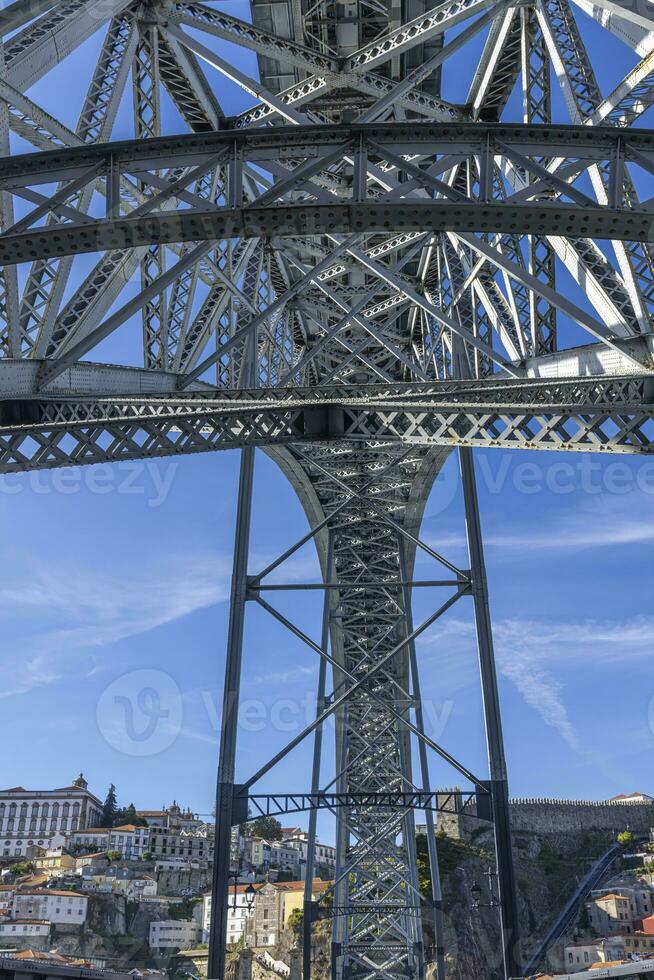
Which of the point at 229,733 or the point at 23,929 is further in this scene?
the point at 23,929

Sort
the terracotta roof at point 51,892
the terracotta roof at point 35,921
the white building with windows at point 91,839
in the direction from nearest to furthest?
the terracotta roof at point 35,921 < the terracotta roof at point 51,892 < the white building with windows at point 91,839

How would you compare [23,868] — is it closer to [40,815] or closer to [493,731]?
[40,815]

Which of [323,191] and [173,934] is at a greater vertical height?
[323,191]

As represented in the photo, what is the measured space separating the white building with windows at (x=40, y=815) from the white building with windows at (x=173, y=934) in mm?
21578

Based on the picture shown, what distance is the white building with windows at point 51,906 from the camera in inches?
2581

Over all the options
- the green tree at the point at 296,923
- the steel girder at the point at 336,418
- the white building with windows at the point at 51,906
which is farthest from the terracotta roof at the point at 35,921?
the steel girder at the point at 336,418

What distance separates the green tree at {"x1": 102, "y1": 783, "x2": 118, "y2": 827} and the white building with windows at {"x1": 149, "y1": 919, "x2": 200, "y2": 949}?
3030cm

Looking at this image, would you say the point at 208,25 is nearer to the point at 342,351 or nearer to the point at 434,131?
the point at 434,131

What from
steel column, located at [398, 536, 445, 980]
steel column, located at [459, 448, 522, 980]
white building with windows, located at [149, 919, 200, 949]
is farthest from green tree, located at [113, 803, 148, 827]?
steel column, located at [459, 448, 522, 980]

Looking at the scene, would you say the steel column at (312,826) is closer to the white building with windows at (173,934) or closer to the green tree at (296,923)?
the green tree at (296,923)

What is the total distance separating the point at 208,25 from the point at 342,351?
52.1 feet

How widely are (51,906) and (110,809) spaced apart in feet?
119

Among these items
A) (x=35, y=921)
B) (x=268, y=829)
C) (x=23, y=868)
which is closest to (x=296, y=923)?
(x=35, y=921)

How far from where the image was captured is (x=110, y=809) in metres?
102
